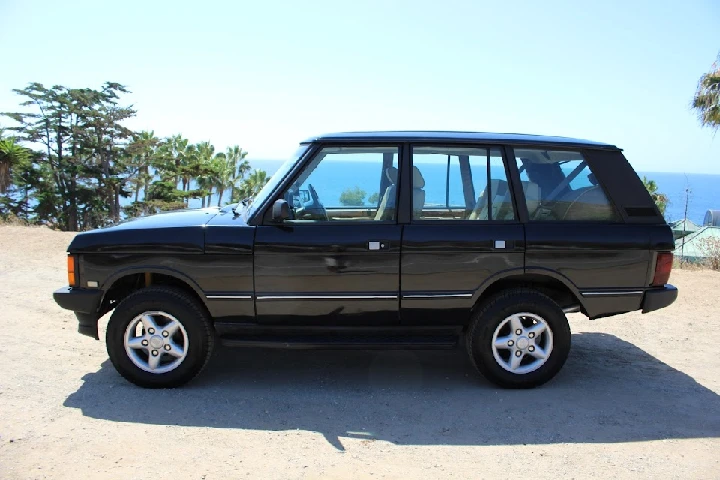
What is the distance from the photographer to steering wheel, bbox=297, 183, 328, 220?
15.2 ft

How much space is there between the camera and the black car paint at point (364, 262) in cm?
454

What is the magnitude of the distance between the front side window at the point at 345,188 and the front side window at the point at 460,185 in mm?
214

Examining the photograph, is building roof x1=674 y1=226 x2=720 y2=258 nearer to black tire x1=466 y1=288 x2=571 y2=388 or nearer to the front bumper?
black tire x1=466 y1=288 x2=571 y2=388

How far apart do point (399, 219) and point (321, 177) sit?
0.67 metres

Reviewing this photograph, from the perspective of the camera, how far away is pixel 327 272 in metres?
4.55

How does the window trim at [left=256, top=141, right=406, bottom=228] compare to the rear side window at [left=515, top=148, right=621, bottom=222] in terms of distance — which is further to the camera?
the rear side window at [left=515, top=148, right=621, bottom=222]

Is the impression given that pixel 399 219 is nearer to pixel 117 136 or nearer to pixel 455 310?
pixel 455 310

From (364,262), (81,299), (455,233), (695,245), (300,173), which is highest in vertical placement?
(300,173)

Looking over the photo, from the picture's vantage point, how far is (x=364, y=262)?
4547 millimetres

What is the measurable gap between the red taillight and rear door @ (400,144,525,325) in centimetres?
109

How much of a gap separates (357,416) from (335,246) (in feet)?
4.01

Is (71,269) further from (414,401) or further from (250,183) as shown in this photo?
(250,183)

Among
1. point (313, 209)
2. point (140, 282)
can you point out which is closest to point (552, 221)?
point (313, 209)

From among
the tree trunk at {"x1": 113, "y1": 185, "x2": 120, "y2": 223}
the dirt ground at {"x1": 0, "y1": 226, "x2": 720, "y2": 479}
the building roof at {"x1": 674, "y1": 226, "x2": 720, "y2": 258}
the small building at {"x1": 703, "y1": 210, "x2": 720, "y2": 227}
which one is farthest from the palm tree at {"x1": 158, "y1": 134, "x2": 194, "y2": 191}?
the dirt ground at {"x1": 0, "y1": 226, "x2": 720, "y2": 479}
